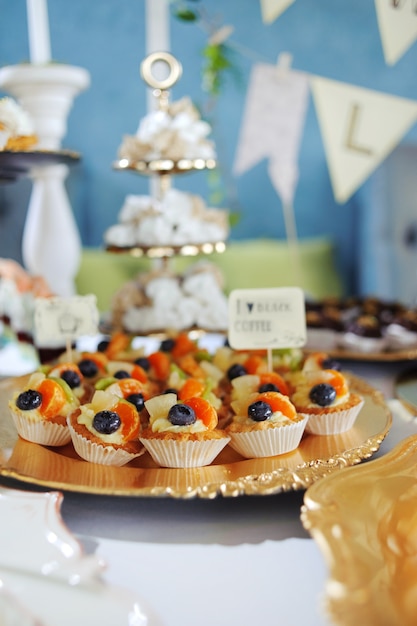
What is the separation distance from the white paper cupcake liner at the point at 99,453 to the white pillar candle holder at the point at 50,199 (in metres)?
1.28

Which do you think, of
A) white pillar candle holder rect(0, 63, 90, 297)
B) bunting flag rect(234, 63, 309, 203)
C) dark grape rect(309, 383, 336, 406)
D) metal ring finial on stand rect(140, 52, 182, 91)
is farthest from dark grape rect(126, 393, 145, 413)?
bunting flag rect(234, 63, 309, 203)

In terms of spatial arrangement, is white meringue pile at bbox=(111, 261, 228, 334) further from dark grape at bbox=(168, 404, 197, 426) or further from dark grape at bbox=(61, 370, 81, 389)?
dark grape at bbox=(168, 404, 197, 426)

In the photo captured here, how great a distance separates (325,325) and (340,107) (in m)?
0.76

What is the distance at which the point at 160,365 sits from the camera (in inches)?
60.5

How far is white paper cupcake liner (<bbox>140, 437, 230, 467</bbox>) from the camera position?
3.67ft

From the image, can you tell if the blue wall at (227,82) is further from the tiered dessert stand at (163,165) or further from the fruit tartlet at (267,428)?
the fruit tartlet at (267,428)

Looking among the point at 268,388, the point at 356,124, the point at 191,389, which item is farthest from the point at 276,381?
the point at 356,124

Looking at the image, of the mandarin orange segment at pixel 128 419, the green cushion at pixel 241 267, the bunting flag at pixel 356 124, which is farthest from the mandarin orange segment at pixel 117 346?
the green cushion at pixel 241 267

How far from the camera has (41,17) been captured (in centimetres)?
240

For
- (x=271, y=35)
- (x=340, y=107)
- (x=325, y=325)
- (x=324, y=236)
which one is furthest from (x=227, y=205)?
(x=325, y=325)

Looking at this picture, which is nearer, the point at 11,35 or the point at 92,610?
the point at 92,610

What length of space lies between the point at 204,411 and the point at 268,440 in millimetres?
117

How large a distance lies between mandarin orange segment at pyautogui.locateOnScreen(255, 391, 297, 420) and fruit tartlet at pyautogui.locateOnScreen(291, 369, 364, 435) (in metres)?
0.04

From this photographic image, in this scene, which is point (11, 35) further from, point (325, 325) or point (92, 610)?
point (92, 610)
